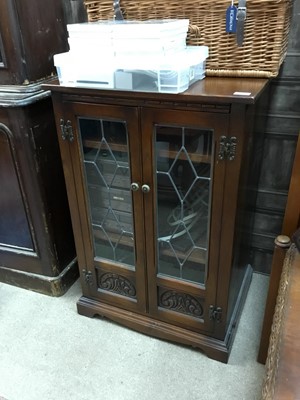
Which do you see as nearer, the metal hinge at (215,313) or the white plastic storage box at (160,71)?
the white plastic storage box at (160,71)

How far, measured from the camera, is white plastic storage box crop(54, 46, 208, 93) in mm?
1011

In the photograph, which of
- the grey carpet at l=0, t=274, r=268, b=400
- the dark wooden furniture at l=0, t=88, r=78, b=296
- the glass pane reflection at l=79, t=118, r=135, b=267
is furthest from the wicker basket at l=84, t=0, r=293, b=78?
the grey carpet at l=0, t=274, r=268, b=400

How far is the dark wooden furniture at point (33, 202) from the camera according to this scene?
1388 mm

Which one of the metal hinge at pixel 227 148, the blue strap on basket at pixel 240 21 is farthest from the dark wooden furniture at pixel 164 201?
the blue strap on basket at pixel 240 21

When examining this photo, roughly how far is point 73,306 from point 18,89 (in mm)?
964

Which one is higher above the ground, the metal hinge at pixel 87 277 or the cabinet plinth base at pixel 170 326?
the metal hinge at pixel 87 277

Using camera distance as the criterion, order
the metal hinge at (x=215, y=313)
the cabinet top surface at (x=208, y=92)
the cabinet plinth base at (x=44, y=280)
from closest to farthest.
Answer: the cabinet top surface at (x=208, y=92)
the metal hinge at (x=215, y=313)
the cabinet plinth base at (x=44, y=280)

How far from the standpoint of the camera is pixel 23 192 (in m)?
1.51

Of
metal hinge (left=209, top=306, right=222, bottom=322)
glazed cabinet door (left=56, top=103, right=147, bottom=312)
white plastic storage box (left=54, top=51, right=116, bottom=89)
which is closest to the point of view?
white plastic storage box (left=54, top=51, right=116, bottom=89)

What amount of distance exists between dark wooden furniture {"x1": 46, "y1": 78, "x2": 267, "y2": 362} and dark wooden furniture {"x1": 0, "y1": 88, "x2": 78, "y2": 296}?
0.19 metres

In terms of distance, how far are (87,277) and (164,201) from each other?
54 cm

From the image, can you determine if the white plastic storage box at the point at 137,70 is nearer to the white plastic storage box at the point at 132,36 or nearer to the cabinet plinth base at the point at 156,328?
the white plastic storage box at the point at 132,36

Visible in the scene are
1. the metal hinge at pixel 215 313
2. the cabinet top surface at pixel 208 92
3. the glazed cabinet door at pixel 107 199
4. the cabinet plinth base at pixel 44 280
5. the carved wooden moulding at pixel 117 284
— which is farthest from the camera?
the cabinet plinth base at pixel 44 280

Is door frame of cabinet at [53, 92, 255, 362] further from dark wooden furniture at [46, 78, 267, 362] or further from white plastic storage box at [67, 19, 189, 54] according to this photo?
white plastic storage box at [67, 19, 189, 54]
